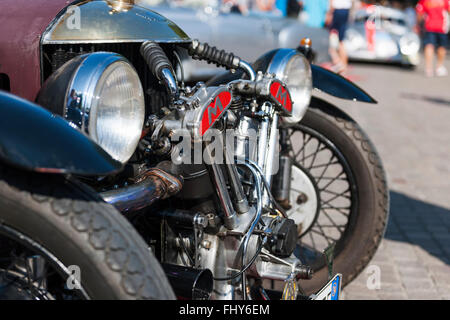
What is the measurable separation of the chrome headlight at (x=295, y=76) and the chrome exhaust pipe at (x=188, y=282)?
2.66 ft

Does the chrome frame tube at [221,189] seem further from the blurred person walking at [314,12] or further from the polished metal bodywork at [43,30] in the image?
the blurred person walking at [314,12]

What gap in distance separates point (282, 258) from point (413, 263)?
57.7 inches

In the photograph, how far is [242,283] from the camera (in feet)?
6.86

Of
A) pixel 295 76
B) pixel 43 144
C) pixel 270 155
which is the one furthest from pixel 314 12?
pixel 43 144

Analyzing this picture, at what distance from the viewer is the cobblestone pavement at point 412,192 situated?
310 centimetres

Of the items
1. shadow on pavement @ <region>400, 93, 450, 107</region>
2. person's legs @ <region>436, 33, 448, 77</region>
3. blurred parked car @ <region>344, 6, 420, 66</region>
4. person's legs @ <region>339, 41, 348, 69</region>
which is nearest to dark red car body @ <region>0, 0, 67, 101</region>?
shadow on pavement @ <region>400, 93, 450, 107</region>

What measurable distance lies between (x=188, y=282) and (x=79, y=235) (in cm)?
54

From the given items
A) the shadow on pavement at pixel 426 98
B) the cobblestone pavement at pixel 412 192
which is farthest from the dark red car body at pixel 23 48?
the shadow on pavement at pixel 426 98

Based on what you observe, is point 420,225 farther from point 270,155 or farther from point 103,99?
point 103,99

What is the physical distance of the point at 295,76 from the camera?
98.2 inches

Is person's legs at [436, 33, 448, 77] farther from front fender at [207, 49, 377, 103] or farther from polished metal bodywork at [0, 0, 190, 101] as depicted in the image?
polished metal bodywork at [0, 0, 190, 101]

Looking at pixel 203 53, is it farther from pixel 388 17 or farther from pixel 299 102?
pixel 388 17

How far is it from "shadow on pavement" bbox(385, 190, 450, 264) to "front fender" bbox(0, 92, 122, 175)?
255 centimetres

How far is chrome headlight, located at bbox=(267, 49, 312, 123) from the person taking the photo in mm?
2412
